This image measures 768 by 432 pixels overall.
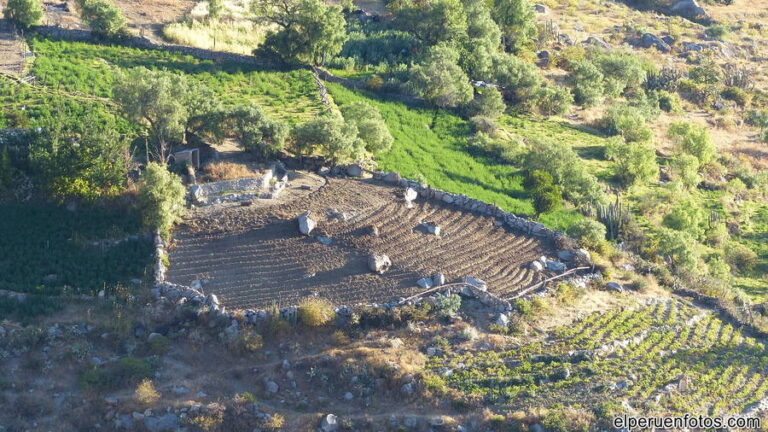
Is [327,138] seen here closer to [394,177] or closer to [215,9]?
[394,177]

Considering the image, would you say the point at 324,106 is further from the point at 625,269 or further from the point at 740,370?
the point at 740,370

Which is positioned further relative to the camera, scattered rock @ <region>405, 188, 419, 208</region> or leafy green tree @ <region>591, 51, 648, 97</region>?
leafy green tree @ <region>591, 51, 648, 97</region>

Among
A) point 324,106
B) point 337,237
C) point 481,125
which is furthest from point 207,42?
point 337,237

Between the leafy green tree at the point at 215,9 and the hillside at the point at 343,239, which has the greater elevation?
the leafy green tree at the point at 215,9

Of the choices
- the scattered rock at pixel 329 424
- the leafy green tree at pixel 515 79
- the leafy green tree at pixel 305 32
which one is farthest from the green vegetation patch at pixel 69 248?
the leafy green tree at pixel 515 79

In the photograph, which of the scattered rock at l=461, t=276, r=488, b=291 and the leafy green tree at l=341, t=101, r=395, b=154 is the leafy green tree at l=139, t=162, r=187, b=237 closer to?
the leafy green tree at l=341, t=101, r=395, b=154

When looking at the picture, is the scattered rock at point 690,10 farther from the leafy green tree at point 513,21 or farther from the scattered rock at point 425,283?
the scattered rock at point 425,283

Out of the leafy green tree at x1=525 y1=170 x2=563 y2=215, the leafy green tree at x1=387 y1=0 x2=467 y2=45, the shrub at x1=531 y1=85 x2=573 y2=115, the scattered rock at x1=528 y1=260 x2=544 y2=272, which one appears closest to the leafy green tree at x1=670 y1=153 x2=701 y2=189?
the shrub at x1=531 y1=85 x2=573 y2=115

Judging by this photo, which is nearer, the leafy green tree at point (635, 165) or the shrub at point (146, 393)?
the shrub at point (146, 393)
